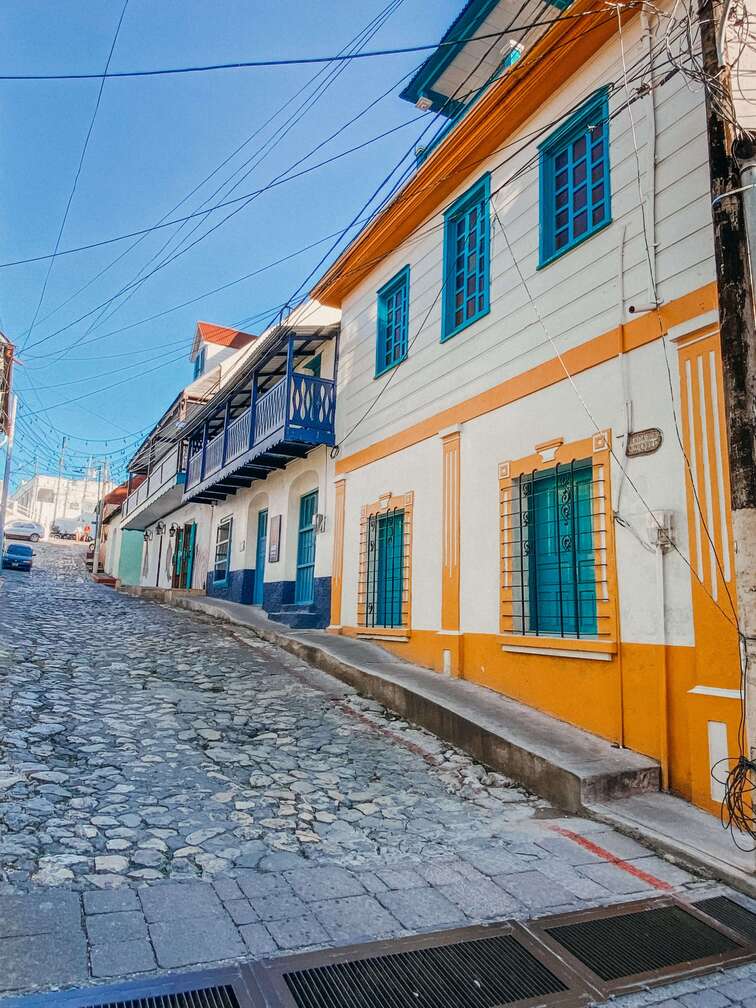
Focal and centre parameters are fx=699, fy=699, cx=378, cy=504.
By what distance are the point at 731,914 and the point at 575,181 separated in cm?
630

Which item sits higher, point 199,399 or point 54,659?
point 199,399

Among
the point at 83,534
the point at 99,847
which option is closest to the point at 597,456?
the point at 99,847

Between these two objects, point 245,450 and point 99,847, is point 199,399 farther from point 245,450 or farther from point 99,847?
point 99,847

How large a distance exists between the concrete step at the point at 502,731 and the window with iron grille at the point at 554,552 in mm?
862

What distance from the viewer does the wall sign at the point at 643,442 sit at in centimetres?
539

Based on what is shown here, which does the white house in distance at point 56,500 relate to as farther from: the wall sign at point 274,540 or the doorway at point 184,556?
the wall sign at point 274,540

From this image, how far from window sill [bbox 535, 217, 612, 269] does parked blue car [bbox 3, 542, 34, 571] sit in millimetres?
24704

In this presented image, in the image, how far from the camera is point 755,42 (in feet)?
14.8

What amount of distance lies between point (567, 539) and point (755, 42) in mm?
3855

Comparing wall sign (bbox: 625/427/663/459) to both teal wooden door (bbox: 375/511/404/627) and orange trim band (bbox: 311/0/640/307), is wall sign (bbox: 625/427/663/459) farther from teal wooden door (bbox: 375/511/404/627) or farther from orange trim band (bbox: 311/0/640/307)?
teal wooden door (bbox: 375/511/404/627)

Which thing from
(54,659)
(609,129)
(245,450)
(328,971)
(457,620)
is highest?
(609,129)

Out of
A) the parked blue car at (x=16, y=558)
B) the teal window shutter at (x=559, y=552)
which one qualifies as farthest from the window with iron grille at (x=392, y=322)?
the parked blue car at (x=16, y=558)

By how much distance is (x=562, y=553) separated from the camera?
643 cm

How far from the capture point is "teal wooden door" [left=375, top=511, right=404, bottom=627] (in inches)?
368
